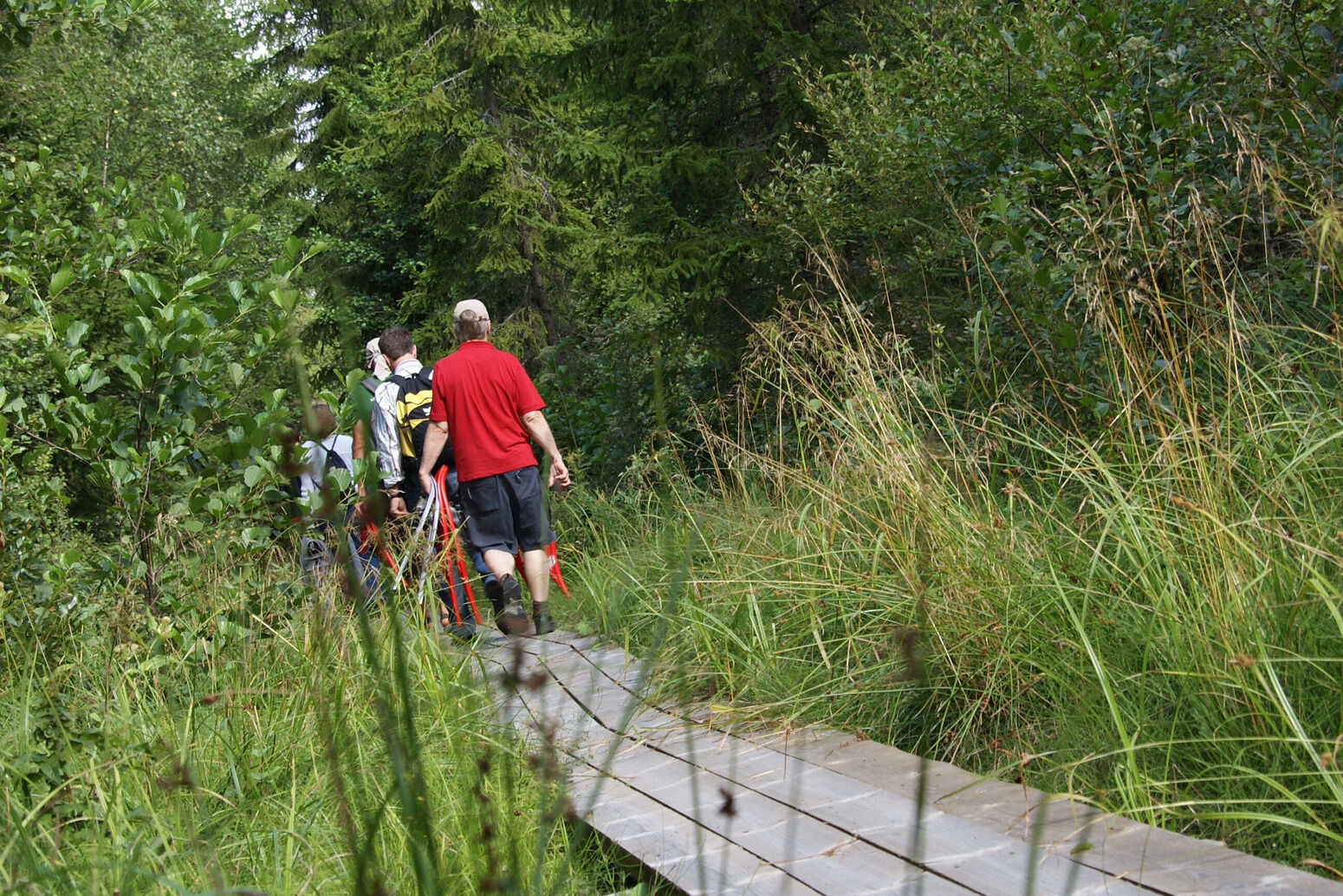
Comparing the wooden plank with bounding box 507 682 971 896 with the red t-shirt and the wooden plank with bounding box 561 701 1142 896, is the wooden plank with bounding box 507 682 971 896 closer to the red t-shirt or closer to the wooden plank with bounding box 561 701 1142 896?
the wooden plank with bounding box 561 701 1142 896

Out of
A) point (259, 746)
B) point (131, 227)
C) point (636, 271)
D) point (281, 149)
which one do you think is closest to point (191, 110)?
point (281, 149)

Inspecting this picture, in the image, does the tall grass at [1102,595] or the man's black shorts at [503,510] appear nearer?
the tall grass at [1102,595]

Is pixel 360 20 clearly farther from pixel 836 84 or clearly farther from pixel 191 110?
pixel 836 84

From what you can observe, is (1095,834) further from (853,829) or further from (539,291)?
(539,291)

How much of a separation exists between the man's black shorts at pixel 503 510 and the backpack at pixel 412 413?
1.71 ft

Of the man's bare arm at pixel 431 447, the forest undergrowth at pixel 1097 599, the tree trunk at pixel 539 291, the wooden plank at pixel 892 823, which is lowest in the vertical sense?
the wooden plank at pixel 892 823

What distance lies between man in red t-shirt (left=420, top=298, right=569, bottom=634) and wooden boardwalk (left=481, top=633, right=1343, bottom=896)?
2.68 meters

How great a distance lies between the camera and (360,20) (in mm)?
23594

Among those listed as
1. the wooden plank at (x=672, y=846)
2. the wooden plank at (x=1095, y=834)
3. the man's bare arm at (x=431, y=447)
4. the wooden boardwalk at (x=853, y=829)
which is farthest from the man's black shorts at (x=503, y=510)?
the wooden plank at (x=1095, y=834)

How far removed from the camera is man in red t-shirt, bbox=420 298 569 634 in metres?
6.29

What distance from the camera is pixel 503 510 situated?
6453 millimetres

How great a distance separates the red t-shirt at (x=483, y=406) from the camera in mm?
6293

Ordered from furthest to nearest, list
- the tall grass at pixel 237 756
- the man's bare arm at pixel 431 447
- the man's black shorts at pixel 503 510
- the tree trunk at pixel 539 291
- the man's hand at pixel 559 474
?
the tree trunk at pixel 539 291 → the man's bare arm at pixel 431 447 → the man's black shorts at pixel 503 510 → the man's hand at pixel 559 474 → the tall grass at pixel 237 756

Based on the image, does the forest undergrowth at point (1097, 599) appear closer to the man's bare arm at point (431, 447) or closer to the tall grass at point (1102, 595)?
the tall grass at point (1102, 595)
